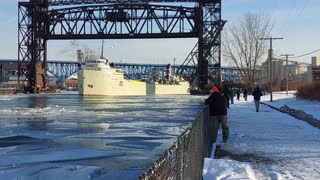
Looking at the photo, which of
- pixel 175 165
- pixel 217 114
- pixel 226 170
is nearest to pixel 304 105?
pixel 217 114

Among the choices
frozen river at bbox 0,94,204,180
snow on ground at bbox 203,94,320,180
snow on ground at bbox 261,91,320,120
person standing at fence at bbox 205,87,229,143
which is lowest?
snow on ground at bbox 261,91,320,120

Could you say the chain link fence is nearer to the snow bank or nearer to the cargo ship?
the snow bank

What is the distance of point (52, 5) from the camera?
79812 mm

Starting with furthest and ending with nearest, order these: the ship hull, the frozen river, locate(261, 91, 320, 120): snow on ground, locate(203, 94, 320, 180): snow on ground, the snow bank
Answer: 1. the ship hull
2. locate(261, 91, 320, 120): snow on ground
3. locate(203, 94, 320, 180): snow on ground
4. the snow bank
5. the frozen river

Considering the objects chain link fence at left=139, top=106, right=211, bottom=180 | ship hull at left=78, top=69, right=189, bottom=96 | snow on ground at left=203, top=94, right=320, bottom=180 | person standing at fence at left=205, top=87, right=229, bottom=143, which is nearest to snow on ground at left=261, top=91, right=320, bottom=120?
snow on ground at left=203, top=94, right=320, bottom=180

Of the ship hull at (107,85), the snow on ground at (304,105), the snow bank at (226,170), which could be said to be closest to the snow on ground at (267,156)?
the snow bank at (226,170)

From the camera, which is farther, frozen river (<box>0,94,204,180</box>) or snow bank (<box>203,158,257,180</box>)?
snow bank (<box>203,158,257,180</box>)

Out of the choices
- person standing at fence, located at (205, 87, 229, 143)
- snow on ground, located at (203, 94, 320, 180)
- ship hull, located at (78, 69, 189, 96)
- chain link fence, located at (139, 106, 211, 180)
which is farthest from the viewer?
ship hull, located at (78, 69, 189, 96)

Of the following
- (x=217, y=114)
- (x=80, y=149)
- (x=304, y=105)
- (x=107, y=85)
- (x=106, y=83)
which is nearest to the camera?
(x=80, y=149)

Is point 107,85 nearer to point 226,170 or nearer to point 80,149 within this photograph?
point 80,149

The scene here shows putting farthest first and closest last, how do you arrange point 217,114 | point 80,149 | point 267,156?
1. point 217,114
2. point 267,156
3. point 80,149

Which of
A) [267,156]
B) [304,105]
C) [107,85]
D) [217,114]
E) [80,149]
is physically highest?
[217,114]

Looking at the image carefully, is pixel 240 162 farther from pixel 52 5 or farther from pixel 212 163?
pixel 52 5

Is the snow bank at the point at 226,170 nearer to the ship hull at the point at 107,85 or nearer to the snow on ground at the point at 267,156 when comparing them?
the snow on ground at the point at 267,156
